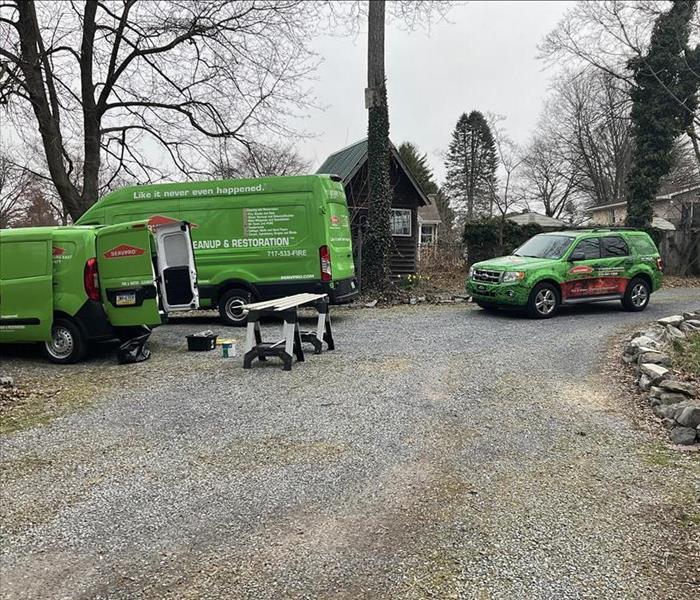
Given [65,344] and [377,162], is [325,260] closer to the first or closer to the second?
[65,344]

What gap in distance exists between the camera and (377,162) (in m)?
15.3

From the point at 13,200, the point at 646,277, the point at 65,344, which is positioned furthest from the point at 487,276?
the point at 13,200

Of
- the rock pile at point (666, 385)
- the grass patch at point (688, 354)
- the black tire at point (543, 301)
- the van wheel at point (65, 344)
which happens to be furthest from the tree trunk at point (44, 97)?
the grass patch at point (688, 354)

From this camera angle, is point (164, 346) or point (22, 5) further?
point (22, 5)

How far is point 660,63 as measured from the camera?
19.8m

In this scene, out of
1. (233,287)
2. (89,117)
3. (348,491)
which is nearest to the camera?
(348,491)

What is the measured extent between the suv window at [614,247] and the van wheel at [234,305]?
25.2 ft

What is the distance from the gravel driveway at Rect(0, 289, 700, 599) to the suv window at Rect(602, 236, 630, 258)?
18.8 feet

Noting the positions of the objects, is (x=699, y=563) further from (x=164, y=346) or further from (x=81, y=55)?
(x=81, y=55)

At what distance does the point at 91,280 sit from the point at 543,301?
8405mm

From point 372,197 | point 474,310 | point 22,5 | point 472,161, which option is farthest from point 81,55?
point 472,161

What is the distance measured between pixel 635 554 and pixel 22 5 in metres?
17.2

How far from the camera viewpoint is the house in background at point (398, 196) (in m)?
19.2

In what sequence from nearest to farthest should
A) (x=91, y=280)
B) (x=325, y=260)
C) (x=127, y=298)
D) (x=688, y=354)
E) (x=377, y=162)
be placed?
(x=688, y=354) < (x=91, y=280) < (x=127, y=298) < (x=325, y=260) < (x=377, y=162)
